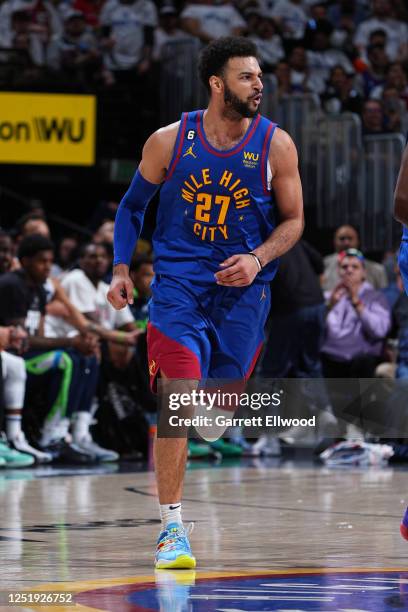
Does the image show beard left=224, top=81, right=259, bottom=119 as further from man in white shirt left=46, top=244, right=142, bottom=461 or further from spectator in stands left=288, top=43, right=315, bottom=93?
spectator in stands left=288, top=43, right=315, bottom=93

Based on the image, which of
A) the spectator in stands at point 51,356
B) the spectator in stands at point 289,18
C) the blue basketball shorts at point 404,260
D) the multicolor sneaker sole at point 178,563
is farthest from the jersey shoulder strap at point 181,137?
the spectator in stands at point 289,18

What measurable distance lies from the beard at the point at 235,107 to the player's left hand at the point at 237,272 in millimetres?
619

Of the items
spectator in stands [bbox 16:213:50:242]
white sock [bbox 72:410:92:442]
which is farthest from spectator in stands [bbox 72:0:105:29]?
white sock [bbox 72:410:92:442]

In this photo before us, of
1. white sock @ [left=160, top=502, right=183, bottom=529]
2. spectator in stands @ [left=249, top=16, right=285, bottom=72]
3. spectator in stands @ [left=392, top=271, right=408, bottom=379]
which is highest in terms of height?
spectator in stands @ [left=249, top=16, right=285, bottom=72]

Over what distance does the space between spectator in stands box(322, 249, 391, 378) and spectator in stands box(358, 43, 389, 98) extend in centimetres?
604

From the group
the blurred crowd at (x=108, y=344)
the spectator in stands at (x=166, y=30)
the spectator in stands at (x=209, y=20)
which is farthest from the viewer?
the spectator in stands at (x=209, y=20)

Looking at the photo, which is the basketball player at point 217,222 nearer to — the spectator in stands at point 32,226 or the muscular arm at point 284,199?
the muscular arm at point 284,199

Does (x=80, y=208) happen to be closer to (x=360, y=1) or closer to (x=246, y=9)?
(x=246, y=9)

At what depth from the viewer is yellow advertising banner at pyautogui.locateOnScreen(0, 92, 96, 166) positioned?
1491 centimetres

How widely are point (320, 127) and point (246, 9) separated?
398cm


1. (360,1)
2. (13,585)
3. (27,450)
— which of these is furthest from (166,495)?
(360,1)

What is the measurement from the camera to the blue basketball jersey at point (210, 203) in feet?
17.5

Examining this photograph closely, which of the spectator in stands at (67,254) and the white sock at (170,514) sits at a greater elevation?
the spectator in stands at (67,254)

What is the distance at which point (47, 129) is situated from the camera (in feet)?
49.4
